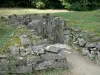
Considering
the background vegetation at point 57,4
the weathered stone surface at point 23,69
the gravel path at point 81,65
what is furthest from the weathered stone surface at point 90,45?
the background vegetation at point 57,4

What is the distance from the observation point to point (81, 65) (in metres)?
8.44

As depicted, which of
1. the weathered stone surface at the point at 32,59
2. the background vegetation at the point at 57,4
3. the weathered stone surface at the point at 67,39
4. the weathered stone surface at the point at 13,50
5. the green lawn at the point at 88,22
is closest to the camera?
the weathered stone surface at the point at 32,59

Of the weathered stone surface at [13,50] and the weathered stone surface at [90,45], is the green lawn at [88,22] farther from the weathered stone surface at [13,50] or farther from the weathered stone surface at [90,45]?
the weathered stone surface at [13,50]

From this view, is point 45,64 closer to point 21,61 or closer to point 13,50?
point 21,61

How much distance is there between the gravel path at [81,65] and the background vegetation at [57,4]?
10.2m

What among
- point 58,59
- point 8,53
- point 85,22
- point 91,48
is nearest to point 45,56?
point 58,59

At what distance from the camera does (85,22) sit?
1290cm

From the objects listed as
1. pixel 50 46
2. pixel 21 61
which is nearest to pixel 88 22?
pixel 50 46

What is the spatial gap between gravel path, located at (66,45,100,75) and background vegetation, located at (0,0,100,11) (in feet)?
33.5

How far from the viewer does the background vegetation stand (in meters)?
19.5

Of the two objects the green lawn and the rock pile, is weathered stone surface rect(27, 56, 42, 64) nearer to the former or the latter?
the rock pile

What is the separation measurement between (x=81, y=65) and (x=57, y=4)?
1279cm

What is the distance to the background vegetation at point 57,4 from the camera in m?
19.5

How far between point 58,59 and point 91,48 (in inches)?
86.2
